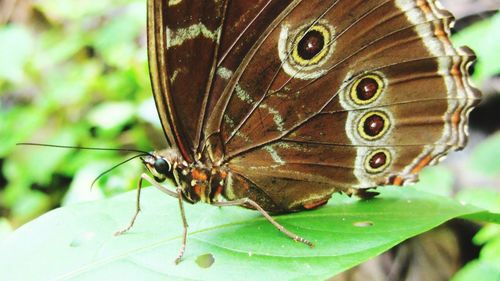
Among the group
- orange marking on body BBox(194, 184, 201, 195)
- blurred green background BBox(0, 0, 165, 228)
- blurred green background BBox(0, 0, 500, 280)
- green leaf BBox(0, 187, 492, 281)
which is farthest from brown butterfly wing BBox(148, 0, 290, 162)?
blurred green background BBox(0, 0, 165, 228)

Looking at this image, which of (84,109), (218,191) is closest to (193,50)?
(218,191)

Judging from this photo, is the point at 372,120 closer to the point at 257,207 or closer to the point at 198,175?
the point at 257,207

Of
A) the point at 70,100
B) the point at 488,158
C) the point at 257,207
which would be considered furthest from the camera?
the point at 70,100

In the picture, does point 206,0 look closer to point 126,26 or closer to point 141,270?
point 141,270

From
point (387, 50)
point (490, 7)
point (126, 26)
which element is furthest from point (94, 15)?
point (387, 50)

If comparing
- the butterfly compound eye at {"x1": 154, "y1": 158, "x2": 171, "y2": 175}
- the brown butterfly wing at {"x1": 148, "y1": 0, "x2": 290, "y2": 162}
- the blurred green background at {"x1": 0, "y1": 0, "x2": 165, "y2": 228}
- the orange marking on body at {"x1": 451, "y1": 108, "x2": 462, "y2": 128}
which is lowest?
the blurred green background at {"x1": 0, "y1": 0, "x2": 165, "y2": 228}

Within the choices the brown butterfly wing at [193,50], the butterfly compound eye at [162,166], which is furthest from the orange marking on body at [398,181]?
the butterfly compound eye at [162,166]

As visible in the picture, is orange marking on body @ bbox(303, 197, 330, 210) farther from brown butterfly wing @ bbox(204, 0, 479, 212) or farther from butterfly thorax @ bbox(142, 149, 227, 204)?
butterfly thorax @ bbox(142, 149, 227, 204)
